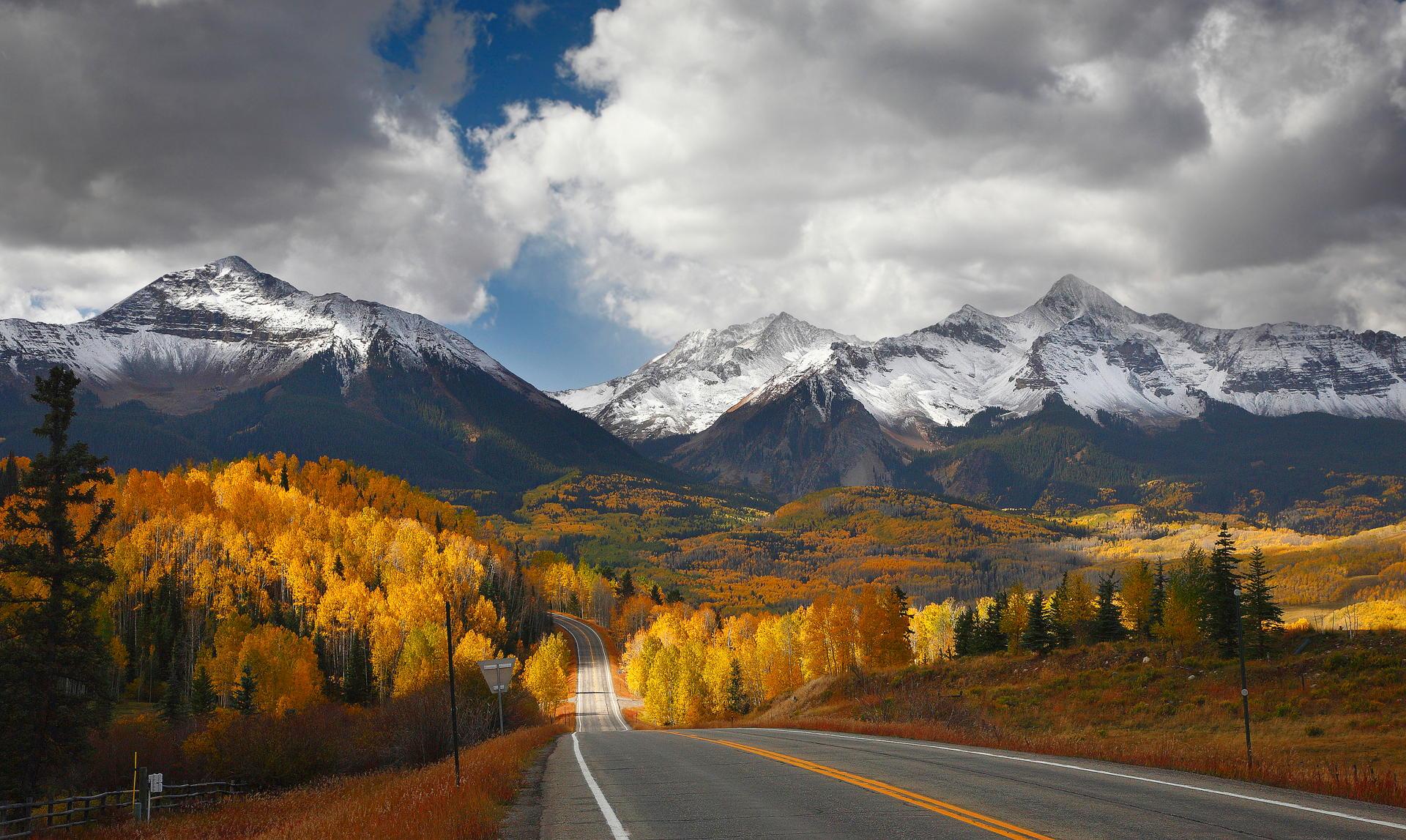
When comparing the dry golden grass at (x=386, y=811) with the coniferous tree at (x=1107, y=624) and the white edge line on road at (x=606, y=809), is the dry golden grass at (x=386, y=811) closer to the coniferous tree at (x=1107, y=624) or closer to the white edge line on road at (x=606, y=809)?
the white edge line on road at (x=606, y=809)

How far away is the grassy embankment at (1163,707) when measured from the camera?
92.4 ft

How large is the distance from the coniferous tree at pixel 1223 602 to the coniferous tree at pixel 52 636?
217 feet

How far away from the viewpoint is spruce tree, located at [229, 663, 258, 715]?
76.5m

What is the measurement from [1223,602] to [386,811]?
214 feet

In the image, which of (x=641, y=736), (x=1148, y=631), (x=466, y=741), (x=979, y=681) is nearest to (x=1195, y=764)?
(x=641, y=736)

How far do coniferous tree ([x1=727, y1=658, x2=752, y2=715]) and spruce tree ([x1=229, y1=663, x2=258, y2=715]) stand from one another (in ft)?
157

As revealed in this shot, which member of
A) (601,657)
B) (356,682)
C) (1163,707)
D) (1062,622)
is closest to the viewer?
(1163,707)

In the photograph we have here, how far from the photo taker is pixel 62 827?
108ft

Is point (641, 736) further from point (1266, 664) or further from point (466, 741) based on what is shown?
point (1266, 664)

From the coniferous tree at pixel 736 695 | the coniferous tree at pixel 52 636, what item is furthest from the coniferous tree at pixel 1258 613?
the coniferous tree at pixel 52 636

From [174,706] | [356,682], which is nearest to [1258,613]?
[356,682]

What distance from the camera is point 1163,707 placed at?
175 ft

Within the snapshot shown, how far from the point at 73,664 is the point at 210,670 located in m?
61.7

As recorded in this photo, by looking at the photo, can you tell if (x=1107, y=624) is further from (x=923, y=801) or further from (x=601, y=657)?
(x=601, y=657)
